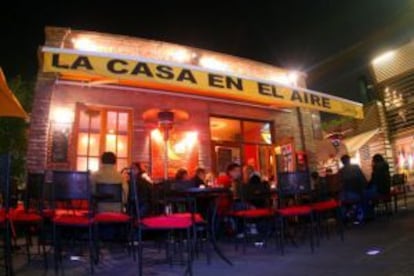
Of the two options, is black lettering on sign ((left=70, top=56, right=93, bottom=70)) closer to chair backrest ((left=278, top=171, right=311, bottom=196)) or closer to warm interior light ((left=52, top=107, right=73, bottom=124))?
chair backrest ((left=278, top=171, right=311, bottom=196))

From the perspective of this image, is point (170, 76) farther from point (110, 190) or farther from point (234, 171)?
point (234, 171)

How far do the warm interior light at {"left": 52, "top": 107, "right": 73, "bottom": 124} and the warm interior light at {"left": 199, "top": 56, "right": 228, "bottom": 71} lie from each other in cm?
359

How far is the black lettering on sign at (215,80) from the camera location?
629 cm

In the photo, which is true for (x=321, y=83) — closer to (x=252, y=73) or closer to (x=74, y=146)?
(x=252, y=73)

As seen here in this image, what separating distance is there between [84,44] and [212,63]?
3.30 metres

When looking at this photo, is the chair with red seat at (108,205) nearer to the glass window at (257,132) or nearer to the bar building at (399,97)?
the glass window at (257,132)

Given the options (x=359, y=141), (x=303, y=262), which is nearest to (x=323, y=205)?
(x=303, y=262)

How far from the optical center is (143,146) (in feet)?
29.4

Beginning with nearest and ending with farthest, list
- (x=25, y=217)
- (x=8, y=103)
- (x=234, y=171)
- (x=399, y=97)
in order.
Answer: (x=25, y=217) < (x=8, y=103) < (x=234, y=171) < (x=399, y=97)

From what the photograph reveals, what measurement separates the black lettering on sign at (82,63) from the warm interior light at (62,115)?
326cm

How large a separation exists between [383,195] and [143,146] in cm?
539

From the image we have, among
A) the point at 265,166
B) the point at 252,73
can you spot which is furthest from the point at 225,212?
the point at 252,73

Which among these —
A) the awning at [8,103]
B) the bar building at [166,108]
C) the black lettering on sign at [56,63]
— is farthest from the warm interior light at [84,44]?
the black lettering on sign at [56,63]

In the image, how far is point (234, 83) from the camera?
6.61m
